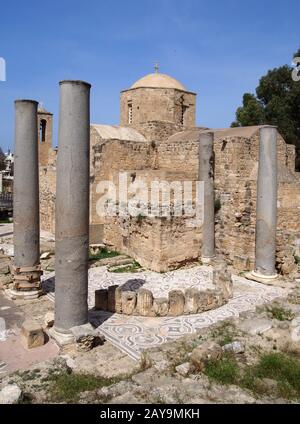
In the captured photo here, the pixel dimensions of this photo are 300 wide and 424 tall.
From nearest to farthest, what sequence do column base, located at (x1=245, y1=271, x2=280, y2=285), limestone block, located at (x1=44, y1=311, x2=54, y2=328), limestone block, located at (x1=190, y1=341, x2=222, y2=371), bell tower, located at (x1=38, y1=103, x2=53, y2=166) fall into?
limestone block, located at (x1=190, y1=341, x2=222, y2=371)
limestone block, located at (x1=44, y1=311, x2=54, y2=328)
column base, located at (x1=245, y1=271, x2=280, y2=285)
bell tower, located at (x1=38, y1=103, x2=53, y2=166)

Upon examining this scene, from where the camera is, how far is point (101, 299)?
7.73m

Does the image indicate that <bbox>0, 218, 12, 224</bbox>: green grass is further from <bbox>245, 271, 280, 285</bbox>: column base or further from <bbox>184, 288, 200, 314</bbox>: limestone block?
<bbox>184, 288, 200, 314</bbox>: limestone block

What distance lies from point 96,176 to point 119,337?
8294mm

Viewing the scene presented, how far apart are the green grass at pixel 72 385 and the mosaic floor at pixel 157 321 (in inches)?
44.4

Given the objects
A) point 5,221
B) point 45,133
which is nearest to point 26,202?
point 5,221

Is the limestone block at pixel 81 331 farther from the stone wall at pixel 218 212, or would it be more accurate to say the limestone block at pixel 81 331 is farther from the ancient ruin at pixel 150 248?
the stone wall at pixel 218 212

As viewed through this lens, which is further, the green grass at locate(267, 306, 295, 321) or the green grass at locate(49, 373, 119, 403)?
the green grass at locate(267, 306, 295, 321)

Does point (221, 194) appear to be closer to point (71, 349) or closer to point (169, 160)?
point (169, 160)

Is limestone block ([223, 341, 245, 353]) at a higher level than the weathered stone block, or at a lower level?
higher

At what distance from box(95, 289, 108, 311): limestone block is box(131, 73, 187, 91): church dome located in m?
11.7

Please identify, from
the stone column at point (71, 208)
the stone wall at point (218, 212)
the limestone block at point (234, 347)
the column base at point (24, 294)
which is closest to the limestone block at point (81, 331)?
the stone column at point (71, 208)

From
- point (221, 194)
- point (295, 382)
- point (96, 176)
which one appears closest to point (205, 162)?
point (221, 194)

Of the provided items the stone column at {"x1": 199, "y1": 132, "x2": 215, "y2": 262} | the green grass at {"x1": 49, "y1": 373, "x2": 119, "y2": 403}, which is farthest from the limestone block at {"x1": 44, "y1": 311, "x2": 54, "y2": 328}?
the stone column at {"x1": 199, "y1": 132, "x2": 215, "y2": 262}

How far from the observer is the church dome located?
17.1 metres
